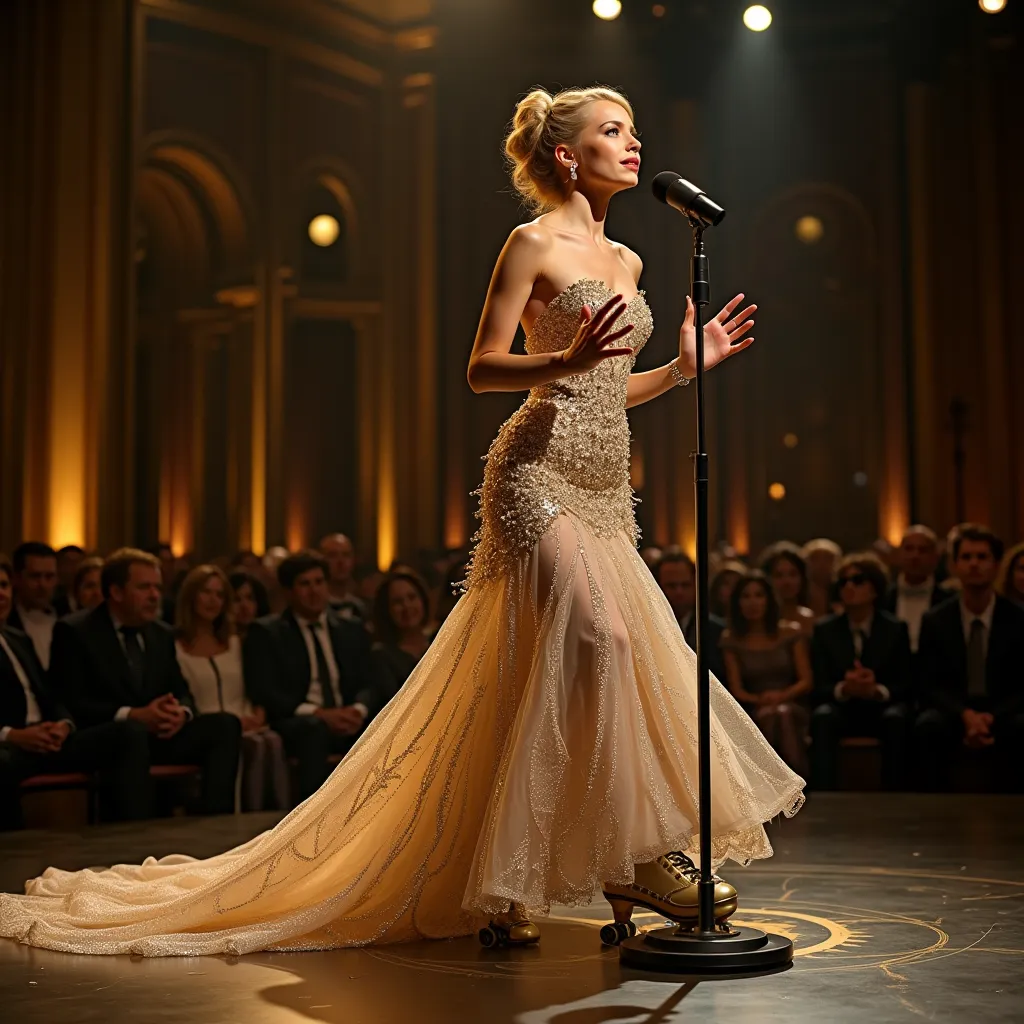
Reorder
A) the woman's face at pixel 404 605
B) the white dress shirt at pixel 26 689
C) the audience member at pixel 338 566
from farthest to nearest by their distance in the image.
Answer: the audience member at pixel 338 566
the woman's face at pixel 404 605
the white dress shirt at pixel 26 689

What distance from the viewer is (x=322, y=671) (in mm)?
6766

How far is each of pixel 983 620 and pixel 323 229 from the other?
8816mm

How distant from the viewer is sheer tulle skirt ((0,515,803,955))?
3.14 m

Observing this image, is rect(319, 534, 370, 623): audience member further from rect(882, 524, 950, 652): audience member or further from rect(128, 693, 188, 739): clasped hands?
rect(882, 524, 950, 652): audience member

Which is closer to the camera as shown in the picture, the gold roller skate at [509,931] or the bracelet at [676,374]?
the gold roller skate at [509,931]

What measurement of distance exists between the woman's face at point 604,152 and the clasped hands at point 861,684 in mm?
3583

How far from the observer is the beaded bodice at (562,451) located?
340 centimetres

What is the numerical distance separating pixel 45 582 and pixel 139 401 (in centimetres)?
799

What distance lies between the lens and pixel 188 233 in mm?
13445

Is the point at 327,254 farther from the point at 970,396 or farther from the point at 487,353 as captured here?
the point at 487,353

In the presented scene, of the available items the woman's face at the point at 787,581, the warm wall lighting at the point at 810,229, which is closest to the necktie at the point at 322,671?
the woman's face at the point at 787,581

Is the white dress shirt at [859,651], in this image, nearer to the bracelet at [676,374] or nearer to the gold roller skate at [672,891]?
the bracelet at [676,374]

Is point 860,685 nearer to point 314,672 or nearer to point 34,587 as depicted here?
point 314,672

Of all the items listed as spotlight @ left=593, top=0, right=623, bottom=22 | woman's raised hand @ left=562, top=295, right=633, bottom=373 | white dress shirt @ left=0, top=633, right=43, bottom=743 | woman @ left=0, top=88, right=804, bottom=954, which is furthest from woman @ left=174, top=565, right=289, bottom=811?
spotlight @ left=593, top=0, right=623, bottom=22
